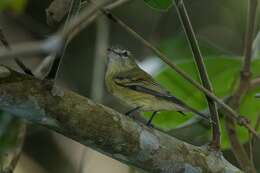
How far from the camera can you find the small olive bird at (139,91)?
93.7 inches

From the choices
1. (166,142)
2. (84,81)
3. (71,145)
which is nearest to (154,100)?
(166,142)

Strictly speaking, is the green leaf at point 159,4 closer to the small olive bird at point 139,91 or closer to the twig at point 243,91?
the twig at point 243,91

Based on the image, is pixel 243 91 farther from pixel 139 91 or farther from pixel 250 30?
pixel 139 91

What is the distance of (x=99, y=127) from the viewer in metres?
1.65

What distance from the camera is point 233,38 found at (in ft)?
15.4

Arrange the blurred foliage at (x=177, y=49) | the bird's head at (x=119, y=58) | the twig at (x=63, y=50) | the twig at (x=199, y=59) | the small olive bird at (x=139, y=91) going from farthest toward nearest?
the bird's head at (x=119, y=58) < the blurred foliage at (x=177, y=49) < the small olive bird at (x=139, y=91) < the twig at (x=199, y=59) < the twig at (x=63, y=50)

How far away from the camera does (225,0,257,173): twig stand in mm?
2121

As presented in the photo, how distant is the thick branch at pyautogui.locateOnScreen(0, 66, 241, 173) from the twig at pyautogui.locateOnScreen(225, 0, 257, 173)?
1.09 ft

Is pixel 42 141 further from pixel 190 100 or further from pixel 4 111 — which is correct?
pixel 4 111

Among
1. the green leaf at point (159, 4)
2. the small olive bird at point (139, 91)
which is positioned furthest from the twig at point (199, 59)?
the small olive bird at point (139, 91)

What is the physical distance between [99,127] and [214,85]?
46.2 inches

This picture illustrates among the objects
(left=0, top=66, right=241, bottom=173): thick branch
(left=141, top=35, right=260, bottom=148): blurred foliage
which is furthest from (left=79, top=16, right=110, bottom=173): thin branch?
(left=0, top=66, right=241, bottom=173): thick branch

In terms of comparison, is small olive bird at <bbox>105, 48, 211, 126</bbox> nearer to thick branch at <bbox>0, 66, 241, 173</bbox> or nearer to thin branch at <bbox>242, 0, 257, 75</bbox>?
thin branch at <bbox>242, 0, 257, 75</bbox>

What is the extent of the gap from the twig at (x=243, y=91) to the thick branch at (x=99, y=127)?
33 centimetres
